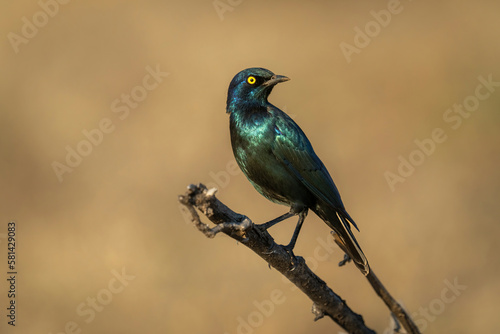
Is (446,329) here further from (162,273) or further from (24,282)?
(24,282)

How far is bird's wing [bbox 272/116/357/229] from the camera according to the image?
171 inches

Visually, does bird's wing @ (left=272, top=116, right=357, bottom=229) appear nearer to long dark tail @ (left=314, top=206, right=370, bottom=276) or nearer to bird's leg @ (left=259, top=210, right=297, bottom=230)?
long dark tail @ (left=314, top=206, right=370, bottom=276)

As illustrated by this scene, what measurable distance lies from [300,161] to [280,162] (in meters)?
0.17

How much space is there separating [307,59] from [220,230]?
696cm

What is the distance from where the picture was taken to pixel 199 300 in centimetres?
784

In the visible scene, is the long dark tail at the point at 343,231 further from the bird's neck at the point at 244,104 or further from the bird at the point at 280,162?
the bird's neck at the point at 244,104

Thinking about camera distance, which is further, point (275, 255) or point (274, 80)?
point (274, 80)

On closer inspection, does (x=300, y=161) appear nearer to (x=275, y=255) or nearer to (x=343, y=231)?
(x=343, y=231)

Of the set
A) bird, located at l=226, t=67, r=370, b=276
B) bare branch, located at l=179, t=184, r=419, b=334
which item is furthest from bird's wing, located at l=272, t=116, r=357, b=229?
bare branch, located at l=179, t=184, r=419, b=334

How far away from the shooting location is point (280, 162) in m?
4.34

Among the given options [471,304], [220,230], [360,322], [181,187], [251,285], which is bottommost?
[471,304]

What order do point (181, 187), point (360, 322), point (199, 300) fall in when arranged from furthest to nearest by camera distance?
point (181, 187)
point (199, 300)
point (360, 322)

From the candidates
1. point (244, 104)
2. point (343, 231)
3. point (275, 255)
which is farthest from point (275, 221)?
point (244, 104)

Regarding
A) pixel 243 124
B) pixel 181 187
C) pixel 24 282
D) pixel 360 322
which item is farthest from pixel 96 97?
pixel 360 322
